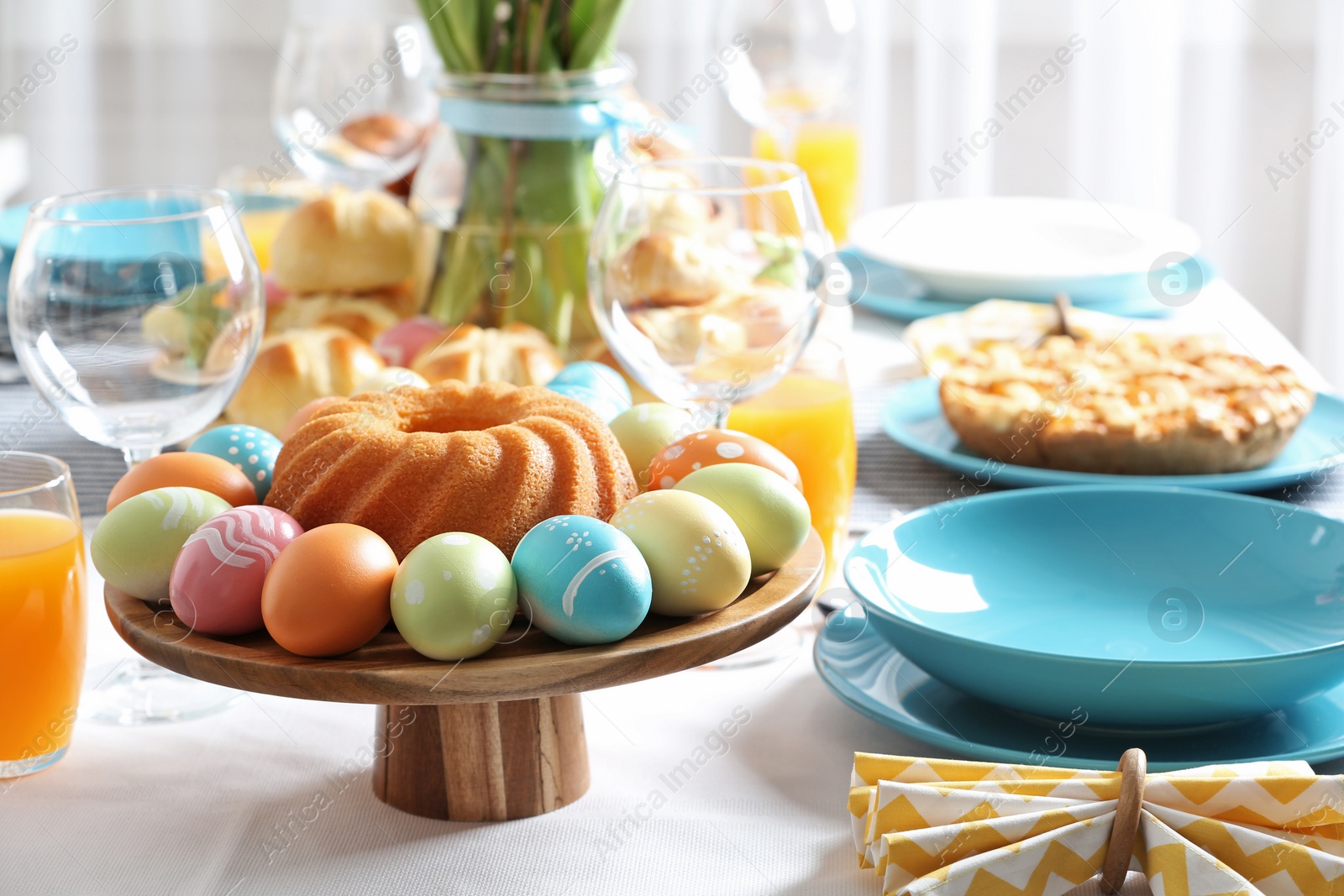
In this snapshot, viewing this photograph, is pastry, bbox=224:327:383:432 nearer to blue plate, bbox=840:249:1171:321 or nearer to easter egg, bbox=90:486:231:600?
easter egg, bbox=90:486:231:600

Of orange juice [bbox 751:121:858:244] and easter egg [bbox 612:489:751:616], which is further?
orange juice [bbox 751:121:858:244]

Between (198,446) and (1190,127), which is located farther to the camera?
(1190,127)

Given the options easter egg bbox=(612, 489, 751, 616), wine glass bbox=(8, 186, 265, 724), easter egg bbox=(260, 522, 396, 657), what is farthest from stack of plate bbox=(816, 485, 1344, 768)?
wine glass bbox=(8, 186, 265, 724)

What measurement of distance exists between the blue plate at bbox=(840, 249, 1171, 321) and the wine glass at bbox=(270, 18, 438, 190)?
0.52 meters

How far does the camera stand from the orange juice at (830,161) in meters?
1.70

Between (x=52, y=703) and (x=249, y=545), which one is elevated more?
(x=249, y=545)

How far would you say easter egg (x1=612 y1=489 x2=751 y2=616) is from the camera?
560mm

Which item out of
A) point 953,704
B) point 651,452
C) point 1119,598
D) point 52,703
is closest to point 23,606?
Answer: point 52,703

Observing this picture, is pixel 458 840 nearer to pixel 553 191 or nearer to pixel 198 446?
pixel 198 446

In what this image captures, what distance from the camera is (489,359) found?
3.48 feet

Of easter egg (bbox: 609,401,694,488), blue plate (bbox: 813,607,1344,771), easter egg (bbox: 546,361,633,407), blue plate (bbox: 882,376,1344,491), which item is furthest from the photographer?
blue plate (bbox: 882,376,1344,491)

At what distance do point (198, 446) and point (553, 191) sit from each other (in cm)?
54

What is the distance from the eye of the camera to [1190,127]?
2916 mm

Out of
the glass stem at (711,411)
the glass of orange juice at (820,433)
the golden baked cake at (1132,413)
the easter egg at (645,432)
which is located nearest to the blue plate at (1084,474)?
the golden baked cake at (1132,413)
